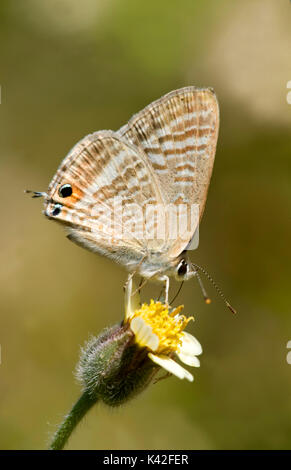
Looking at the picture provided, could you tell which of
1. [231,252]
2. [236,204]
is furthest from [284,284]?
[236,204]

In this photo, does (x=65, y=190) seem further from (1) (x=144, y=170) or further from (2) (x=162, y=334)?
(2) (x=162, y=334)

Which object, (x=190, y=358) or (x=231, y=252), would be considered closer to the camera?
(x=190, y=358)

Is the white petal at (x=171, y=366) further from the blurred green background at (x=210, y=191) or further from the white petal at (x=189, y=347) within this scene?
the blurred green background at (x=210, y=191)

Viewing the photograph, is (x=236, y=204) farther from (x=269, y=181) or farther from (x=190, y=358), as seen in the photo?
(x=190, y=358)

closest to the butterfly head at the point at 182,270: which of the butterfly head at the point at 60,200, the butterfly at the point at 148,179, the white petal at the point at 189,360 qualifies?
the butterfly at the point at 148,179

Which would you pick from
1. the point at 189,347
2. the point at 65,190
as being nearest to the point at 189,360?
the point at 189,347

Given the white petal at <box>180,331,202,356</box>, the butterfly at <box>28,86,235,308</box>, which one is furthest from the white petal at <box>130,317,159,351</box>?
the butterfly at <box>28,86,235,308</box>

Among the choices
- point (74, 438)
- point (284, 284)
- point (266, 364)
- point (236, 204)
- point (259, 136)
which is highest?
point (259, 136)
